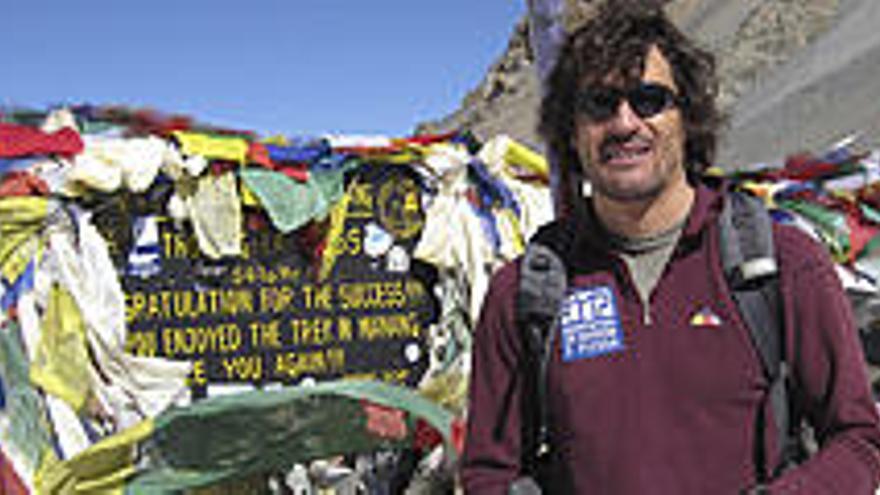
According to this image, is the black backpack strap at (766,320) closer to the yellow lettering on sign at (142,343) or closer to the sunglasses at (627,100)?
the sunglasses at (627,100)

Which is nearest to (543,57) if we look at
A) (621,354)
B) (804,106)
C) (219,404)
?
(621,354)

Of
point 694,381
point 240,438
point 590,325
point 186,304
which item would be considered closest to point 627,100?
point 590,325

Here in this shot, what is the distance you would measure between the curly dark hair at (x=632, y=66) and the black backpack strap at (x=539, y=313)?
1.01 ft

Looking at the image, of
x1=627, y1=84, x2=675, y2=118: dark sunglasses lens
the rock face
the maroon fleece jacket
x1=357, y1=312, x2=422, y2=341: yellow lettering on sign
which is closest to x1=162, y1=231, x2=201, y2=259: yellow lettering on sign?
x1=357, y1=312, x2=422, y2=341: yellow lettering on sign

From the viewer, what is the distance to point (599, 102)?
1917mm

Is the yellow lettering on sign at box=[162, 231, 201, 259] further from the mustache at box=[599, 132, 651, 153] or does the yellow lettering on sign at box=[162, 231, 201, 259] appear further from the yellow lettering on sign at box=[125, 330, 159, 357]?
the mustache at box=[599, 132, 651, 153]

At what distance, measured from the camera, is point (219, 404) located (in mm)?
4547

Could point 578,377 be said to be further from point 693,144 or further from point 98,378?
point 98,378

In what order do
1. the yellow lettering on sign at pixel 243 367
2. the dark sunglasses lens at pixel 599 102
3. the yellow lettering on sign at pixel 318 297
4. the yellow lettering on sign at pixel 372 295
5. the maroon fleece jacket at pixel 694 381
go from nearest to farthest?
the maroon fleece jacket at pixel 694 381 < the dark sunglasses lens at pixel 599 102 < the yellow lettering on sign at pixel 243 367 < the yellow lettering on sign at pixel 318 297 < the yellow lettering on sign at pixel 372 295

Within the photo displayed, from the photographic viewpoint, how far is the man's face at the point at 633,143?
185 centimetres

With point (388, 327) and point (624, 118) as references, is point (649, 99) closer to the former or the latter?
point (624, 118)

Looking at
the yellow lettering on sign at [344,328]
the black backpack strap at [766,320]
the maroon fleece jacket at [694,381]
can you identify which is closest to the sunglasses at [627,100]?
the maroon fleece jacket at [694,381]

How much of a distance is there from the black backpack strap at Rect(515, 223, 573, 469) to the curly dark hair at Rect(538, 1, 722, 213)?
309 mm

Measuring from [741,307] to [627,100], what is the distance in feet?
1.51
